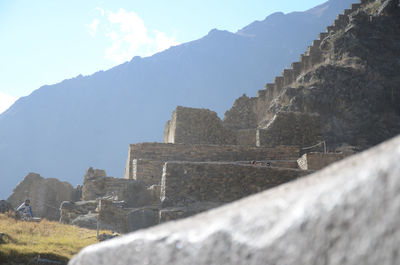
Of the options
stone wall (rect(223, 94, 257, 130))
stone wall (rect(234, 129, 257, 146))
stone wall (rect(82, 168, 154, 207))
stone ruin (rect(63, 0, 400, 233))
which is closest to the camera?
stone ruin (rect(63, 0, 400, 233))

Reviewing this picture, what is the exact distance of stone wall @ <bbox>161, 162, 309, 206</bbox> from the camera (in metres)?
9.49

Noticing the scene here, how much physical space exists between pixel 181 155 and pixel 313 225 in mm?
14013

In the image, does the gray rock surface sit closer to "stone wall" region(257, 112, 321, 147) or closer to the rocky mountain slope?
"stone wall" region(257, 112, 321, 147)

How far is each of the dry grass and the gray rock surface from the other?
5.79m

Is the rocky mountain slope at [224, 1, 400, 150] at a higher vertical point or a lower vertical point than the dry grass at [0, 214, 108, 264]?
higher

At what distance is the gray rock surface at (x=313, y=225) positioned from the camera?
0.72 m

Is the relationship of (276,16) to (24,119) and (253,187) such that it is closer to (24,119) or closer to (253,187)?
(24,119)

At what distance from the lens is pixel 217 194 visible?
31.1 feet

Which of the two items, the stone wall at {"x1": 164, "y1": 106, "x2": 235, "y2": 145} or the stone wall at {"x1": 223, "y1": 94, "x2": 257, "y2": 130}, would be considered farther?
the stone wall at {"x1": 223, "y1": 94, "x2": 257, "y2": 130}

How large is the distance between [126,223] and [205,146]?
14.5 feet

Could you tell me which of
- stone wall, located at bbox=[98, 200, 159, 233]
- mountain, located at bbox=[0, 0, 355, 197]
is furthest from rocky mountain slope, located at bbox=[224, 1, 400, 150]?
mountain, located at bbox=[0, 0, 355, 197]

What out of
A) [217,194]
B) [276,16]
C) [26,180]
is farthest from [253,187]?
[276,16]

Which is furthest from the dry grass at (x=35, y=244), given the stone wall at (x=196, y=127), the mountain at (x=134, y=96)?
the mountain at (x=134, y=96)

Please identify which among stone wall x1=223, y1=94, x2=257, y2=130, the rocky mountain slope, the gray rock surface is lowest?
the gray rock surface
